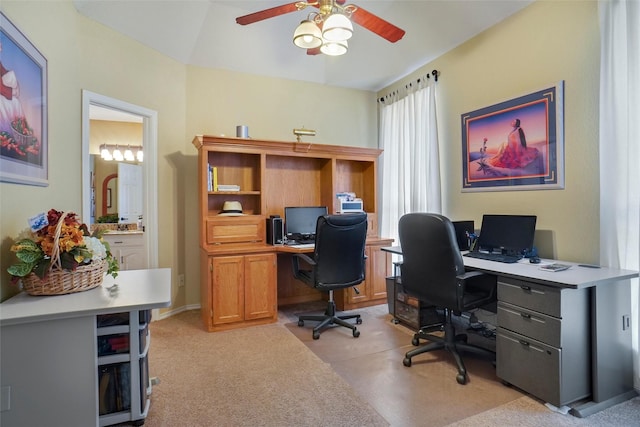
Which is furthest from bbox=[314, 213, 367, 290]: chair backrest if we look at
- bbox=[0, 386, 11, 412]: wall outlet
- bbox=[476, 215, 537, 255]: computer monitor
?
bbox=[0, 386, 11, 412]: wall outlet

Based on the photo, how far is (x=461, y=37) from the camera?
10.6 feet

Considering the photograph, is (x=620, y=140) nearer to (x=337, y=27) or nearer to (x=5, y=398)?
(x=337, y=27)

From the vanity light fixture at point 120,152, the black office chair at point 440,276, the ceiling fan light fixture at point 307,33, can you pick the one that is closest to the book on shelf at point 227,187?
the ceiling fan light fixture at point 307,33

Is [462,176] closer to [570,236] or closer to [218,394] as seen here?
[570,236]

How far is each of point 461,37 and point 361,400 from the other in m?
3.30

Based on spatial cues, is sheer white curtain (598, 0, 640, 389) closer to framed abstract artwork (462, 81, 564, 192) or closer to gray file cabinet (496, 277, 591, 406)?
framed abstract artwork (462, 81, 564, 192)

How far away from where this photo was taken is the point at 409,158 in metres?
4.00

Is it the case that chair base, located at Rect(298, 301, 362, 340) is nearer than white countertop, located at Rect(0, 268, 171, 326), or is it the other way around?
white countertop, located at Rect(0, 268, 171, 326)

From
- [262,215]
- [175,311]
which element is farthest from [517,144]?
[175,311]

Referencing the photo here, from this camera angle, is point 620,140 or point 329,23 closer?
point 329,23

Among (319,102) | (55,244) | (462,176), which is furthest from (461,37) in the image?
(55,244)

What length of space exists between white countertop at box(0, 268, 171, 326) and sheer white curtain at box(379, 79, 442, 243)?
282 centimetres

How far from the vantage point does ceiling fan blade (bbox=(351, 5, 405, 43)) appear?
2.23 m

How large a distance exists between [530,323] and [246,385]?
1820 mm
